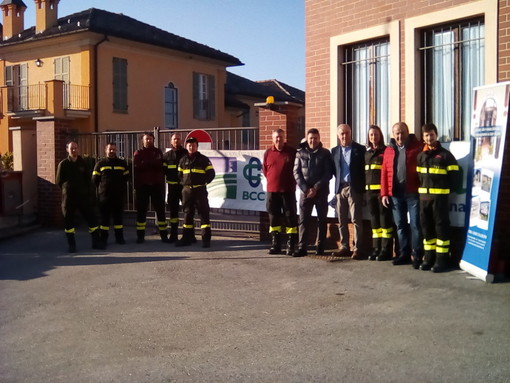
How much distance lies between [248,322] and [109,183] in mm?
5551

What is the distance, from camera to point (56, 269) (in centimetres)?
1014

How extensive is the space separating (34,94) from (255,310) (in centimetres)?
2402

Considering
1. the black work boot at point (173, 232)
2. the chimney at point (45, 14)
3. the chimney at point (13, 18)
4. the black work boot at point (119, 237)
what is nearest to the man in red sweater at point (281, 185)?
the black work boot at point (173, 232)

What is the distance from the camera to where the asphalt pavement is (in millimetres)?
5418

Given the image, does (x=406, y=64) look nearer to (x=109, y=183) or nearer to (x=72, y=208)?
(x=109, y=183)

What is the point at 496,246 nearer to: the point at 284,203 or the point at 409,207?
the point at 409,207

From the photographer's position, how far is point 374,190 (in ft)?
31.1

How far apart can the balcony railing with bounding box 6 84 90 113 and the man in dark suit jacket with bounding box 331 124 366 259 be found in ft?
58.8

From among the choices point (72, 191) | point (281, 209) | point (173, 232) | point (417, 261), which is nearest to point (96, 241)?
point (72, 191)

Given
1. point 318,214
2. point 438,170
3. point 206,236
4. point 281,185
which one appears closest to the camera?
point 438,170

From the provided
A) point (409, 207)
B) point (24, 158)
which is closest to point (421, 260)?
point (409, 207)

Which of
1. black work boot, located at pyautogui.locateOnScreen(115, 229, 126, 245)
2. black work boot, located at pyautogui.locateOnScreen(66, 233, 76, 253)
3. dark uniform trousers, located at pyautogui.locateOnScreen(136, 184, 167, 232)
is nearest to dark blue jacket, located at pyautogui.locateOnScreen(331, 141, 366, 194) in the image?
dark uniform trousers, located at pyautogui.locateOnScreen(136, 184, 167, 232)

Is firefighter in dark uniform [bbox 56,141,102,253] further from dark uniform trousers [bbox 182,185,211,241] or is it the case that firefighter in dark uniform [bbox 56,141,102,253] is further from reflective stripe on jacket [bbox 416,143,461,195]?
reflective stripe on jacket [bbox 416,143,461,195]

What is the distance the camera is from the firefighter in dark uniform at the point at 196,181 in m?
11.2
